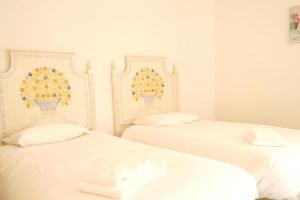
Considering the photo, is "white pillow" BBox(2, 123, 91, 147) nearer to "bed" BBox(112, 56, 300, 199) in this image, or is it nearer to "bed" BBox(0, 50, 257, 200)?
"bed" BBox(0, 50, 257, 200)

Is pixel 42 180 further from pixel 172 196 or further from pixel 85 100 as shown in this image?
pixel 85 100

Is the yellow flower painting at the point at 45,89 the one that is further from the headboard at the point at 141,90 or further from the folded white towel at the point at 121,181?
the folded white towel at the point at 121,181

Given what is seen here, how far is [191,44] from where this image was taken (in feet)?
12.2

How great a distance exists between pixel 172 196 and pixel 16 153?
1271mm

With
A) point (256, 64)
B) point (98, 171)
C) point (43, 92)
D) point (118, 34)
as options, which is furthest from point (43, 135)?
point (256, 64)

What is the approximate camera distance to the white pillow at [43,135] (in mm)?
2019

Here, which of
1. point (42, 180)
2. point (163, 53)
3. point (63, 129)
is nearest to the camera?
point (42, 180)

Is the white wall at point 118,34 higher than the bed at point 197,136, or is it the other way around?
the white wall at point 118,34

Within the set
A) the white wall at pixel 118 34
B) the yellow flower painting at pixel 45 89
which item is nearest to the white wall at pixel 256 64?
the white wall at pixel 118 34

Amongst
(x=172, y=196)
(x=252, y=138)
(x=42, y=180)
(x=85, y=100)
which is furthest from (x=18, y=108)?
(x=252, y=138)

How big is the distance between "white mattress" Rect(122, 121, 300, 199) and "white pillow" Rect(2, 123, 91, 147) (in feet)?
2.38

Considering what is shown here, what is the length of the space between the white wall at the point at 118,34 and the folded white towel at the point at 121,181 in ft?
5.25

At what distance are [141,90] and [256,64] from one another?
161 cm

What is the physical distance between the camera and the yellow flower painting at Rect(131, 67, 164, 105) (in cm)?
306
